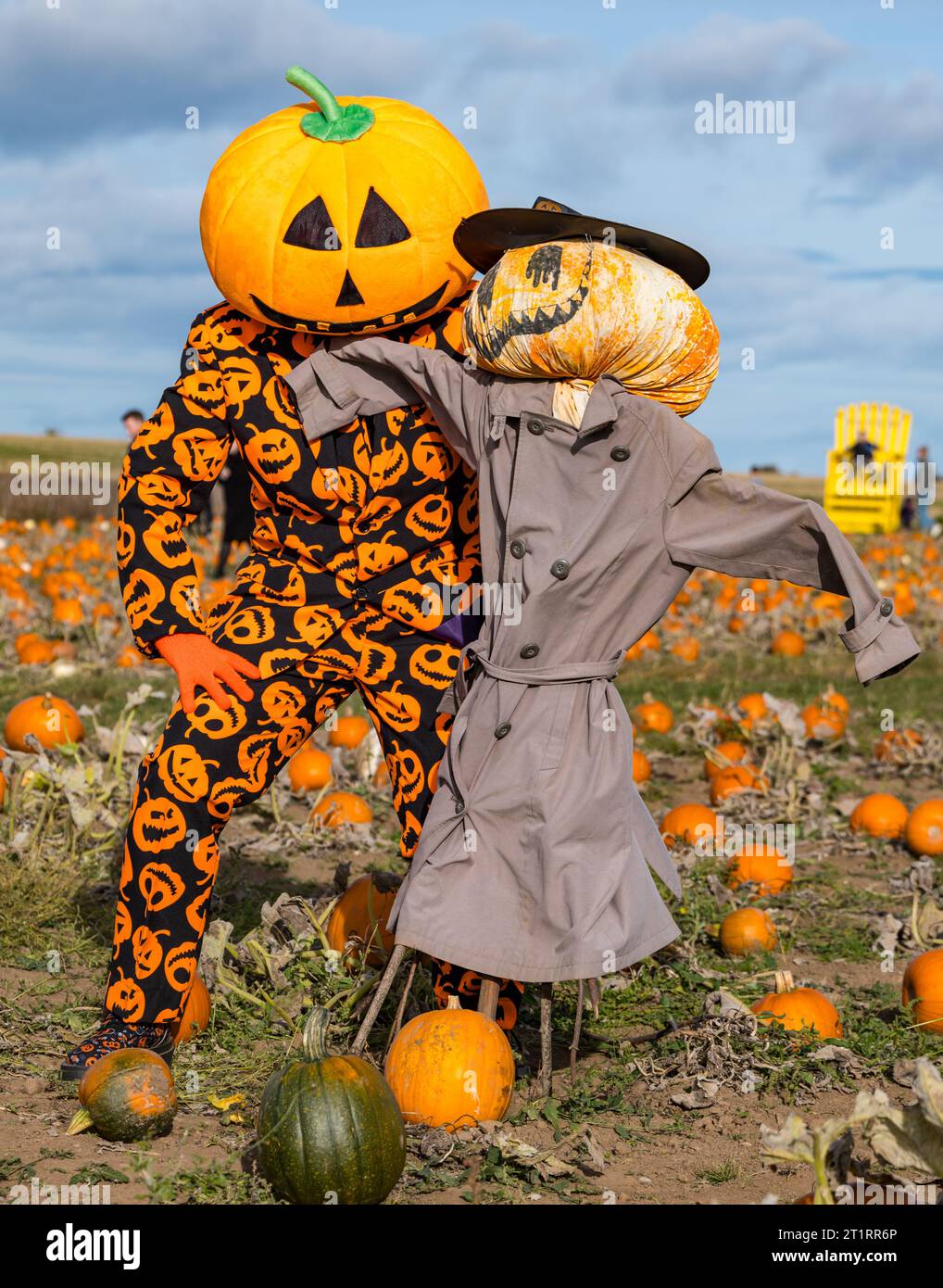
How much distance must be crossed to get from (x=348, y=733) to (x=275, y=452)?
3798 millimetres

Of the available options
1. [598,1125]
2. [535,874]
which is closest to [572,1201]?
[598,1125]

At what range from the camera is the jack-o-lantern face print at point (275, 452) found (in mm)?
4117

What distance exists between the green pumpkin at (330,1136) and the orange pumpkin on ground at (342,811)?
3098 mm

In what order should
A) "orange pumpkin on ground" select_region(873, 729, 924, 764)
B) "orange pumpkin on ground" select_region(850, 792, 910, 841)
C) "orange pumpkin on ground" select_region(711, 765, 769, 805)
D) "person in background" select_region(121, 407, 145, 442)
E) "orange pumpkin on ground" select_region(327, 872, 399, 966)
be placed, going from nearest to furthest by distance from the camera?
"orange pumpkin on ground" select_region(327, 872, 399, 966) → "orange pumpkin on ground" select_region(850, 792, 910, 841) → "orange pumpkin on ground" select_region(711, 765, 769, 805) → "orange pumpkin on ground" select_region(873, 729, 924, 764) → "person in background" select_region(121, 407, 145, 442)

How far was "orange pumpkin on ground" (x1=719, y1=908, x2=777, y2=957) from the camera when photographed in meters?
5.25

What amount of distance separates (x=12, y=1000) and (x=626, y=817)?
81.2 inches

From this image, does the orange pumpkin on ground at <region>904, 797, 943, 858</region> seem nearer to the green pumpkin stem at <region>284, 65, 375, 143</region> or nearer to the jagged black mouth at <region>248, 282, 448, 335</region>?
the jagged black mouth at <region>248, 282, 448, 335</region>

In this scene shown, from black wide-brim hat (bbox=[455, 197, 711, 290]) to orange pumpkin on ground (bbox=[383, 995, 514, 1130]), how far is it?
6.52 feet

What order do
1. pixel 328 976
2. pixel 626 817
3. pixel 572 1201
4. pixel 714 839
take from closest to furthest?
1. pixel 572 1201
2. pixel 626 817
3. pixel 328 976
4. pixel 714 839

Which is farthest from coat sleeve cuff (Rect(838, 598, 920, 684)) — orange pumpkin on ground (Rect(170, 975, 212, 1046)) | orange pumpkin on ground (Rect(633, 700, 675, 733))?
orange pumpkin on ground (Rect(633, 700, 675, 733))

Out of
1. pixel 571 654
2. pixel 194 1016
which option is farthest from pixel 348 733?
pixel 571 654

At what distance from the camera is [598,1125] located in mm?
3777

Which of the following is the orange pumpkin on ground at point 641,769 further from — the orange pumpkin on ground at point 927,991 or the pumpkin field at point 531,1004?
the orange pumpkin on ground at point 927,991

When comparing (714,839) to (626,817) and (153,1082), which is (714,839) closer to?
(626,817)
